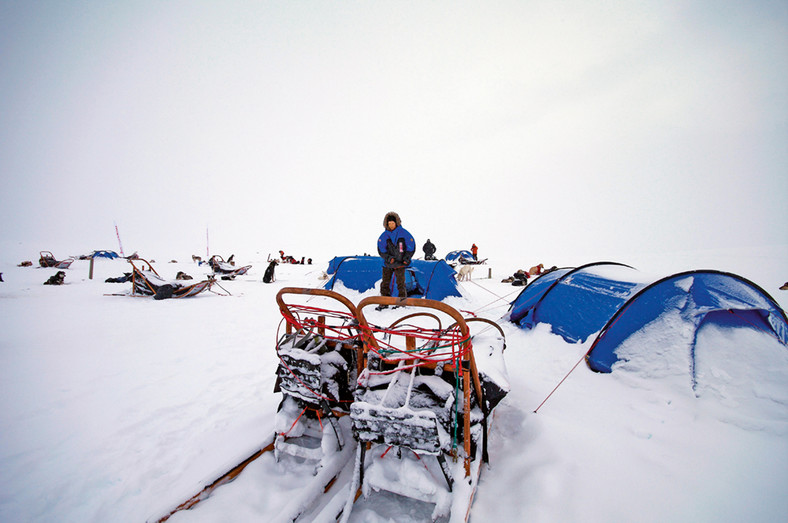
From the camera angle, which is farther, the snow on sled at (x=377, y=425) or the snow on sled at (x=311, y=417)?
the snow on sled at (x=311, y=417)

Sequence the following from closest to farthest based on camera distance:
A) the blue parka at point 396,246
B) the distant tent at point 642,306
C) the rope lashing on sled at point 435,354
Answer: the rope lashing on sled at point 435,354, the distant tent at point 642,306, the blue parka at point 396,246

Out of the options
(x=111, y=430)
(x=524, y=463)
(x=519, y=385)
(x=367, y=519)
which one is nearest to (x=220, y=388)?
(x=111, y=430)

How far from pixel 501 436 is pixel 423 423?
1.33 meters

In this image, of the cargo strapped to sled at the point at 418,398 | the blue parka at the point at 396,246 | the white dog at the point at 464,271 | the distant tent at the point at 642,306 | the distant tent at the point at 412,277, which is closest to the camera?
the cargo strapped to sled at the point at 418,398

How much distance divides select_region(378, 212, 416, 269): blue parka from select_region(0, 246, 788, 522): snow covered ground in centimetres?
333

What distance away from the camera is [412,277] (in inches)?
317

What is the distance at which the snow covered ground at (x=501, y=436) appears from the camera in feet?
5.76

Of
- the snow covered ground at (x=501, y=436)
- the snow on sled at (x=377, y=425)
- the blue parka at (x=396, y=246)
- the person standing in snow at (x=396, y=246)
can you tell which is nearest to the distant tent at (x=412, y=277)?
the person standing in snow at (x=396, y=246)

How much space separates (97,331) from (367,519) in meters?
6.33

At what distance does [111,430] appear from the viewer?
8.16 ft

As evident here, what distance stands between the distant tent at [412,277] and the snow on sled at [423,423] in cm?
549

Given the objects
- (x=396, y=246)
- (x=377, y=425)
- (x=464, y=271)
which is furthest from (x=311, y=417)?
(x=464, y=271)

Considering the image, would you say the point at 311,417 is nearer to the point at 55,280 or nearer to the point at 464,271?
the point at 464,271

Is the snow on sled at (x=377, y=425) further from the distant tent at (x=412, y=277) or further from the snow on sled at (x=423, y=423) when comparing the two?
the distant tent at (x=412, y=277)
